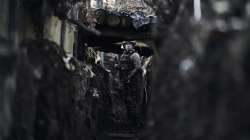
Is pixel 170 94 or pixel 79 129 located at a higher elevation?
pixel 170 94

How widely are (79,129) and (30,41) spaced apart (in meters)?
1.88

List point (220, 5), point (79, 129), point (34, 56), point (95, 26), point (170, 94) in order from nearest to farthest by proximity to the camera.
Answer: point (220, 5) → point (170, 94) → point (34, 56) → point (79, 129) → point (95, 26)

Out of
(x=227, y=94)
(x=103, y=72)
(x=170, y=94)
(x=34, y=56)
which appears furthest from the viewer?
(x=103, y=72)

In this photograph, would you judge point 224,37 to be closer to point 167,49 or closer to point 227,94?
point 227,94

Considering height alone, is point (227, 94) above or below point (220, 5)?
below

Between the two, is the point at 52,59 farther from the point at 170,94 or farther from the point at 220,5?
the point at 220,5

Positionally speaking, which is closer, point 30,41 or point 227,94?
point 227,94

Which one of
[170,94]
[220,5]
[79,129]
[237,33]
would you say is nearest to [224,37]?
[237,33]

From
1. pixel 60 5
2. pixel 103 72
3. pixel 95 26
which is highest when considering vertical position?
pixel 60 5

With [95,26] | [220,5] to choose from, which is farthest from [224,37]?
[95,26]

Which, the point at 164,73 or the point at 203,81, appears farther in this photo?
the point at 164,73

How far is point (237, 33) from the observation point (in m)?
4.89

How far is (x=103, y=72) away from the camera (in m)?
16.2

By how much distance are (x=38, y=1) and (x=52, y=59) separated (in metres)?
0.91
